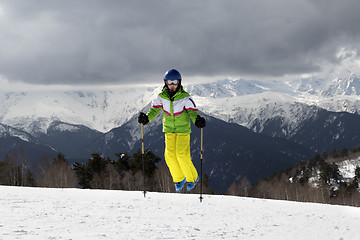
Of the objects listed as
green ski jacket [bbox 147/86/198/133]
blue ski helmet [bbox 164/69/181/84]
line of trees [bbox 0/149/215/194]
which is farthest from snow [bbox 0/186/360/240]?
line of trees [bbox 0/149/215/194]

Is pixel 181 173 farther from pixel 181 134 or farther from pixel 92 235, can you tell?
pixel 92 235

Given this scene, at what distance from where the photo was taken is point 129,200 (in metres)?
13.4

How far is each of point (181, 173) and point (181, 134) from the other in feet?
4.94

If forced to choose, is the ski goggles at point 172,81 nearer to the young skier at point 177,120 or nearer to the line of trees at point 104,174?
the young skier at point 177,120

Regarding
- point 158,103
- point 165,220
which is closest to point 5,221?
point 165,220

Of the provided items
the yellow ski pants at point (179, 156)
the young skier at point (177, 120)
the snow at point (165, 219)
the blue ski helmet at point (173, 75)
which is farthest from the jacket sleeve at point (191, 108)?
the snow at point (165, 219)

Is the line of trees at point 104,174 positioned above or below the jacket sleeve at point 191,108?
below

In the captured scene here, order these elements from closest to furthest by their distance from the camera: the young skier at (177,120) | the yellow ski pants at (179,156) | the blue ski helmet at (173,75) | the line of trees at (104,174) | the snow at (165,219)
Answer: the snow at (165,219) → the blue ski helmet at (173,75) → the young skier at (177,120) → the yellow ski pants at (179,156) → the line of trees at (104,174)

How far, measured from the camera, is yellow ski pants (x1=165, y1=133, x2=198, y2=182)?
1238 cm

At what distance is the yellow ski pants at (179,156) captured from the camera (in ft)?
40.6

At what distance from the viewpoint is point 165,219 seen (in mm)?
10336

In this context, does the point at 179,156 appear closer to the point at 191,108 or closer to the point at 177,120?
the point at 177,120

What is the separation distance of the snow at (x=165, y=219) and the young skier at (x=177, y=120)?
138 cm

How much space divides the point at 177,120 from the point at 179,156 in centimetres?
125
